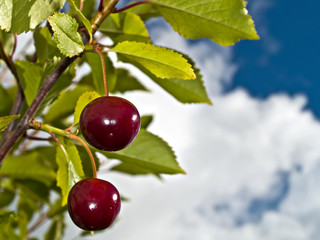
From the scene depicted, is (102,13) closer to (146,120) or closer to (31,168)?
(146,120)

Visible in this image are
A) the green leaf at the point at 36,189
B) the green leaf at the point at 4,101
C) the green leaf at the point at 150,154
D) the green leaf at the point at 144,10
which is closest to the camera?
the green leaf at the point at 150,154

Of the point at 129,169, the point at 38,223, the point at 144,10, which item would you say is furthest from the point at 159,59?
the point at 38,223

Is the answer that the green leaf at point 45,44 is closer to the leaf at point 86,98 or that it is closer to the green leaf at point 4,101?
the leaf at point 86,98

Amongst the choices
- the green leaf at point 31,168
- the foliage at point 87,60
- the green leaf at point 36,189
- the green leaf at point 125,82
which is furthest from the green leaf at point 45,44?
the green leaf at point 36,189

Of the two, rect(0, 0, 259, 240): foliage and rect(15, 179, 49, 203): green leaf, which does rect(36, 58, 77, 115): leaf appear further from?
rect(15, 179, 49, 203): green leaf

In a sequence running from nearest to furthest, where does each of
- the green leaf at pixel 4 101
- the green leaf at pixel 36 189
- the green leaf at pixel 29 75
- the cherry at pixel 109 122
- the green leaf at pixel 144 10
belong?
the cherry at pixel 109 122, the green leaf at pixel 29 75, the green leaf at pixel 144 10, the green leaf at pixel 4 101, the green leaf at pixel 36 189

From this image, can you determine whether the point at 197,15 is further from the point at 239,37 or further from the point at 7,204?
the point at 7,204

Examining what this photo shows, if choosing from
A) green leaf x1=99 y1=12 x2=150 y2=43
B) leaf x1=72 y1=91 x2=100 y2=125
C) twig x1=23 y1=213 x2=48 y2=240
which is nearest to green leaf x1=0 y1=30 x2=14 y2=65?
green leaf x1=99 y1=12 x2=150 y2=43
